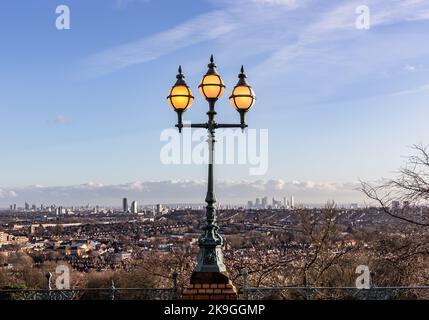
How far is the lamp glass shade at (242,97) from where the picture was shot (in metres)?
7.50

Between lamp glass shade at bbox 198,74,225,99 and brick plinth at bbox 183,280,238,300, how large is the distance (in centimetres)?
275

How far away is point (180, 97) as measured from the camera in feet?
24.5

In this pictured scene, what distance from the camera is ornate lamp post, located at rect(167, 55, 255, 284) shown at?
6.91 metres

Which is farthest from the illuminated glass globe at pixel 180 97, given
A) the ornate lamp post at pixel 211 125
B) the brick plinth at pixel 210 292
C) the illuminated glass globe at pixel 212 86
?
the brick plinth at pixel 210 292

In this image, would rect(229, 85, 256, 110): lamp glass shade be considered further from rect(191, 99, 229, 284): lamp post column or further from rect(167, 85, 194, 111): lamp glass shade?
rect(167, 85, 194, 111): lamp glass shade

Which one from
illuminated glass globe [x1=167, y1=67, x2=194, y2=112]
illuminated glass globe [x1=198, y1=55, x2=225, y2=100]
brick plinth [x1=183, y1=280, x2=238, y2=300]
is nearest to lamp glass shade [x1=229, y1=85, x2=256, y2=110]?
illuminated glass globe [x1=198, y1=55, x2=225, y2=100]

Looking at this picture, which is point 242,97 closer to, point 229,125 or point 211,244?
point 229,125

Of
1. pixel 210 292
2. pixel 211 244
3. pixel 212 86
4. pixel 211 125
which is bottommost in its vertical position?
pixel 210 292

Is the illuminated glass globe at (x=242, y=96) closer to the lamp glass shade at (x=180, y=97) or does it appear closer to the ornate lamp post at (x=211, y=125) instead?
the ornate lamp post at (x=211, y=125)

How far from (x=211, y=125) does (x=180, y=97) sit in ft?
2.10

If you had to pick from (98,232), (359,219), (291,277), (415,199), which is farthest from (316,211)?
(98,232)

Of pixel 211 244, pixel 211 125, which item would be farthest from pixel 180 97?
pixel 211 244
